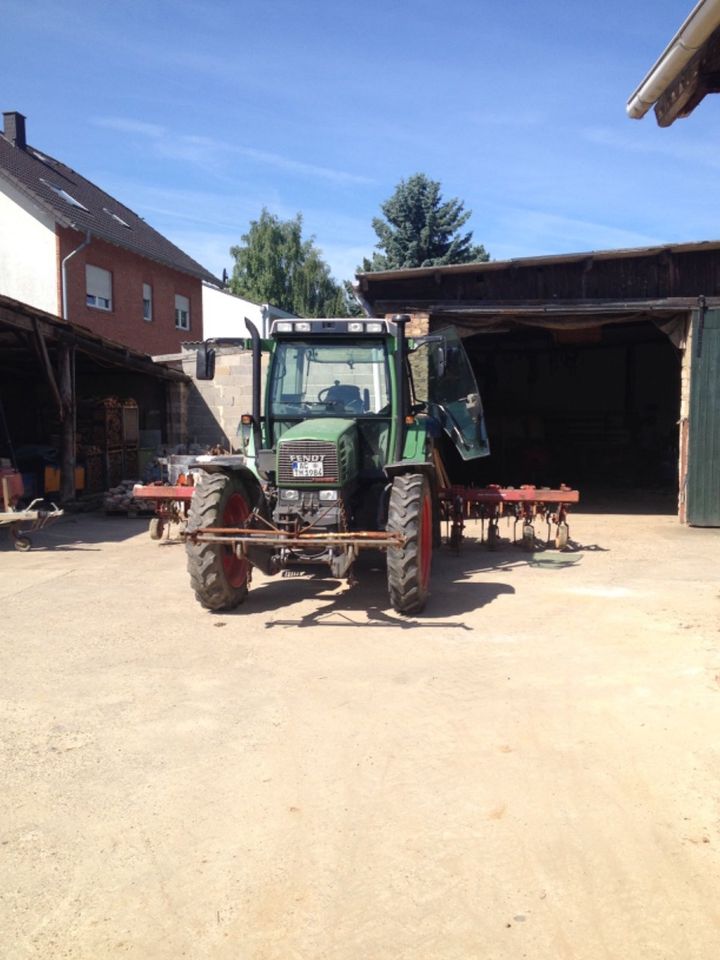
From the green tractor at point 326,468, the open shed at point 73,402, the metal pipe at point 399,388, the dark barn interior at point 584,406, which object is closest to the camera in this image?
the green tractor at point 326,468

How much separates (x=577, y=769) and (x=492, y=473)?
15975 millimetres

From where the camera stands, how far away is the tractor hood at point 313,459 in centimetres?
668

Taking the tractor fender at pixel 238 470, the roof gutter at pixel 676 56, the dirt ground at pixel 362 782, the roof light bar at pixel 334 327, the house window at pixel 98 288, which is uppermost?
the house window at pixel 98 288

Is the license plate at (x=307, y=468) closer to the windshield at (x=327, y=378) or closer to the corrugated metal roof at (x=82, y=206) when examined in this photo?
the windshield at (x=327, y=378)

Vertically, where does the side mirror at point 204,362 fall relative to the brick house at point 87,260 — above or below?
below

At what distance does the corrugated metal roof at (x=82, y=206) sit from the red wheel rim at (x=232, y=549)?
15473 mm

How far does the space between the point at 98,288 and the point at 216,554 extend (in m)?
18.0

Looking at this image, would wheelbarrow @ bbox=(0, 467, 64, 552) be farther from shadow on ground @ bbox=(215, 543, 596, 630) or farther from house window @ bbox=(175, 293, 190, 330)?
house window @ bbox=(175, 293, 190, 330)

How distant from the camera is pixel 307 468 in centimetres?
674

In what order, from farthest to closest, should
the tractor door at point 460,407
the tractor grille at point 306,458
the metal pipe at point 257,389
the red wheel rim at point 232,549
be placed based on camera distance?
1. the tractor door at point 460,407
2. the metal pipe at point 257,389
3. the red wheel rim at point 232,549
4. the tractor grille at point 306,458

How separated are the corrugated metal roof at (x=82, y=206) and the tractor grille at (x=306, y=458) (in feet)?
52.3

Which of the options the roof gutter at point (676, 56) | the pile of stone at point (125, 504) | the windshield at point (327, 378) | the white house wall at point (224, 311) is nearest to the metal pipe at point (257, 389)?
the windshield at point (327, 378)

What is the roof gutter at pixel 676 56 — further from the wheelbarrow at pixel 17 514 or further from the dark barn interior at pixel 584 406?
the dark barn interior at pixel 584 406

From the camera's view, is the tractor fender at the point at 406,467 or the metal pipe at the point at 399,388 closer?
the tractor fender at the point at 406,467
